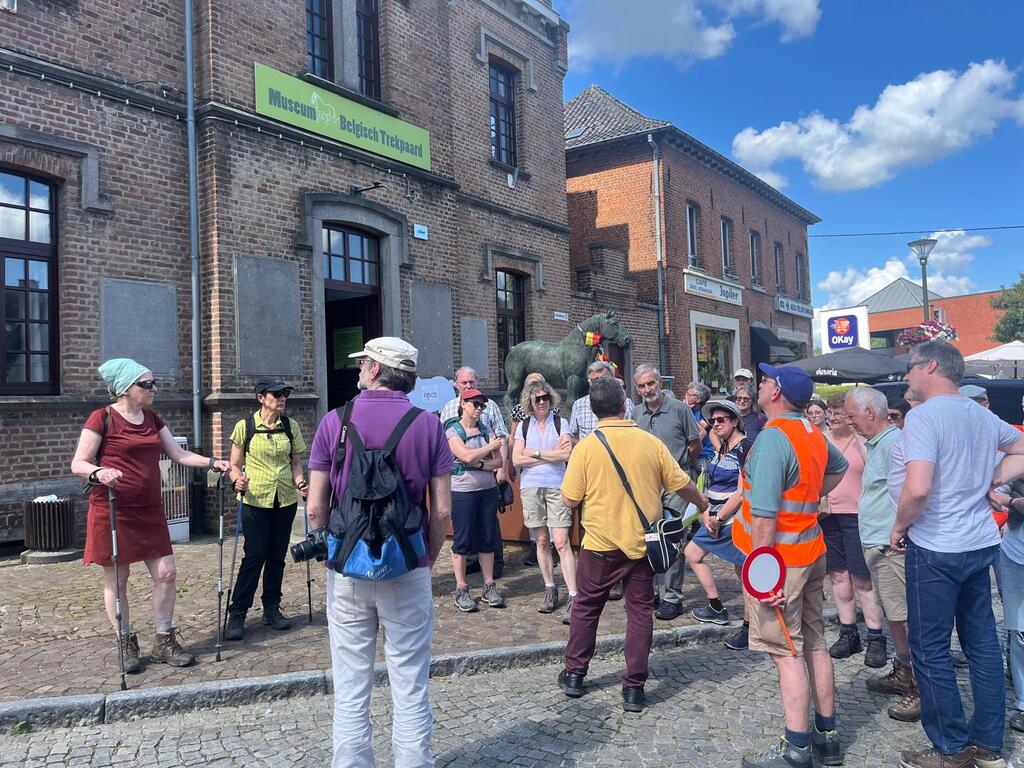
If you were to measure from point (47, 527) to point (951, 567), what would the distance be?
7799mm

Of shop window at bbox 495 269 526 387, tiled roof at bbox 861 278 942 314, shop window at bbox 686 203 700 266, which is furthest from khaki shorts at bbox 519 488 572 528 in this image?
tiled roof at bbox 861 278 942 314

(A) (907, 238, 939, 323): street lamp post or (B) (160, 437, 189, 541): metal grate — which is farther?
(A) (907, 238, 939, 323): street lamp post

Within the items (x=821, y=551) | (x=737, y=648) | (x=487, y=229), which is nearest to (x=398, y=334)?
(x=487, y=229)

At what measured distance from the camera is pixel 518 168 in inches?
573

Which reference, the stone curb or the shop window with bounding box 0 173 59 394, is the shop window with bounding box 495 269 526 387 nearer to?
the shop window with bounding box 0 173 59 394

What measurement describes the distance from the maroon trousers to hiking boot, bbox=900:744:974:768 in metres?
1.32

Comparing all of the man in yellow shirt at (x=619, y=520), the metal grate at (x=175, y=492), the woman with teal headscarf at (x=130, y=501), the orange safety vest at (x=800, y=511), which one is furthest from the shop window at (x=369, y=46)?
the orange safety vest at (x=800, y=511)

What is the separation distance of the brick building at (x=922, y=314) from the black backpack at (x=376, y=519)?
178ft

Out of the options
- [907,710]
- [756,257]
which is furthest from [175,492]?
[756,257]

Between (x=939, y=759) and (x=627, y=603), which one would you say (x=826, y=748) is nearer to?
(x=939, y=759)

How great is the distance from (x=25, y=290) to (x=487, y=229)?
774cm

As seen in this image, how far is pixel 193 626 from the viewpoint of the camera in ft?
17.3

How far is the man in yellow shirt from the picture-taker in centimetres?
408

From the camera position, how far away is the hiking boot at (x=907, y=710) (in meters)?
3.87
